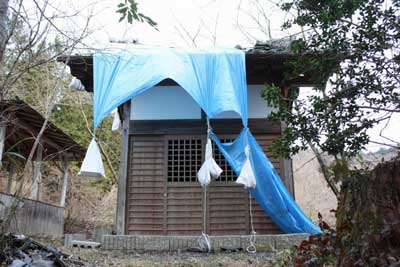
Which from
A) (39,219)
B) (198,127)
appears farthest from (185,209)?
(39,219)

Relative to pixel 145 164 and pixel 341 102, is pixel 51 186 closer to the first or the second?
pixel 145 164

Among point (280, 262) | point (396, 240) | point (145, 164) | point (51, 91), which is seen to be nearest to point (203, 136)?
point (145, 164)

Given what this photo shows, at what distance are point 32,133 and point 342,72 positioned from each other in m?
6.15

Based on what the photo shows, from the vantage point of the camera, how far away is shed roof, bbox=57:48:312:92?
6570 mm

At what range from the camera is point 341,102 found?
379cm

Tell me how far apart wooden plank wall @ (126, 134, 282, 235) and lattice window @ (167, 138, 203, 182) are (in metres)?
0.10

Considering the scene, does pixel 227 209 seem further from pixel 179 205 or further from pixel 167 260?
pixel 167 260

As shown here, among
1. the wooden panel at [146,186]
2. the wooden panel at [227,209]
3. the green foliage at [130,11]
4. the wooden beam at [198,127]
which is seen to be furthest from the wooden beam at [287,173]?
the green foliage at [130,11]

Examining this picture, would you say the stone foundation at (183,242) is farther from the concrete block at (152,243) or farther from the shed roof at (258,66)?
the shed roof at (258,66)

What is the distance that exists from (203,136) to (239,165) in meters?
1.16

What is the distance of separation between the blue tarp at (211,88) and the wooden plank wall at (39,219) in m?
2.94

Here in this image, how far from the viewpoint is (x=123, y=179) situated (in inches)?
265

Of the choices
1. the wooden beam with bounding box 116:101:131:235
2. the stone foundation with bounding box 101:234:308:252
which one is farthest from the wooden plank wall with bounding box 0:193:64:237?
the stone foundation with bounding box 101:234:308:252

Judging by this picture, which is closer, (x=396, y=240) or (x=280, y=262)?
(x=396, y=240)
